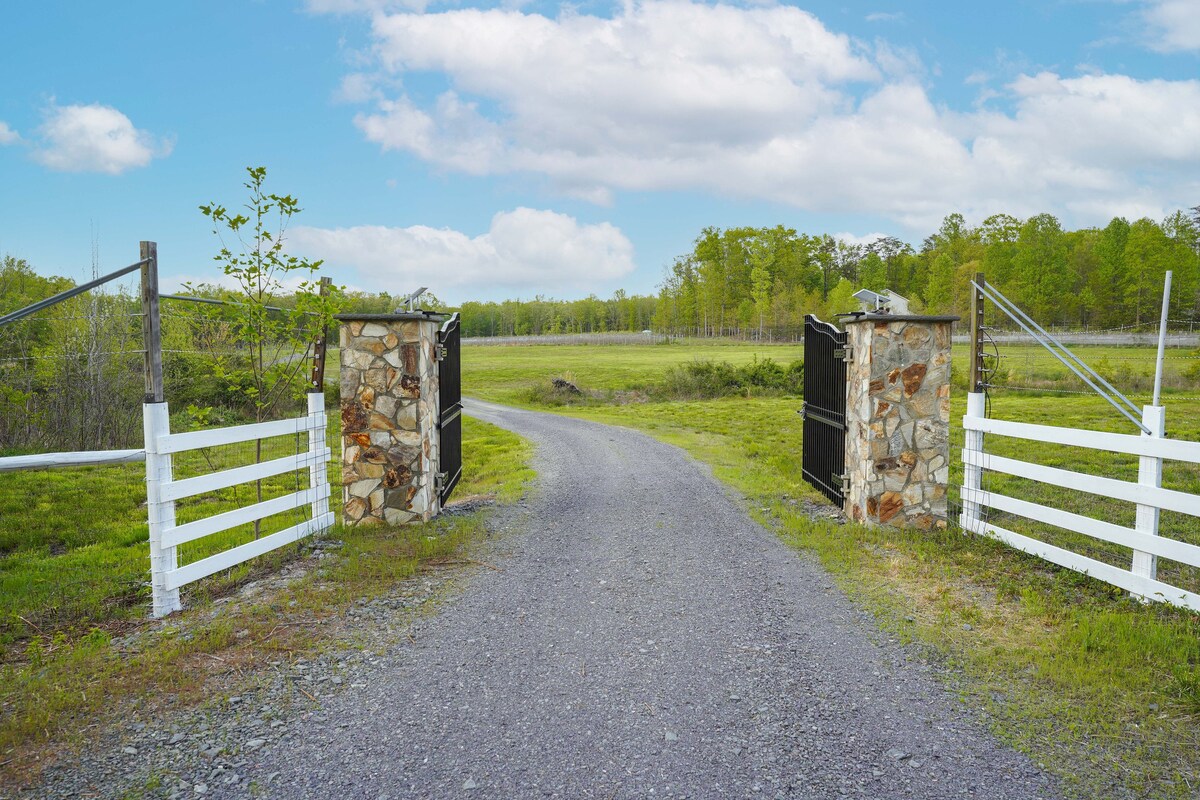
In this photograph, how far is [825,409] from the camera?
8805mm

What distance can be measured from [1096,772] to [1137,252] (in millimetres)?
59478

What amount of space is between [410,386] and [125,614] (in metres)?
3.09

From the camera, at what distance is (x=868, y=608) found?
204 inches

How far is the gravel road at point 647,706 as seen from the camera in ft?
10.1

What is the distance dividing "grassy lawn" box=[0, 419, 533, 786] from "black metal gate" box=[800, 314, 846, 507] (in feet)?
13.0

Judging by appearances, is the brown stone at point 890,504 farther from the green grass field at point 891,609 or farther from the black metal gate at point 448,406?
the black metal gate at point 448,406

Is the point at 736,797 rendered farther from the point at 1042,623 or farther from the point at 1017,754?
the point at 1042,623

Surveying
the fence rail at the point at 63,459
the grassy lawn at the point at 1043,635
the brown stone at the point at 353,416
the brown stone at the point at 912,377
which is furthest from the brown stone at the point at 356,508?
the brown stone at the point at 912,377

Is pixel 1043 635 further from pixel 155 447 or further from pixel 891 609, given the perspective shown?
pixel 155 447

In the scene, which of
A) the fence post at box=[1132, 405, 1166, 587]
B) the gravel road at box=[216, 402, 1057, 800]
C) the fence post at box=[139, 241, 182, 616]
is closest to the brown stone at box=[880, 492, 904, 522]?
the gravel road at box=[216, 402, 1057, 800]

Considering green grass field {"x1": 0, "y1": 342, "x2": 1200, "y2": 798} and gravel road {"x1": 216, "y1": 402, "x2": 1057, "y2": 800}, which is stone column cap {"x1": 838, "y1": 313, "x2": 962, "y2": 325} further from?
gravel road {"x1": 216, "y1": 402, "x2": 1057, "y2": 800}

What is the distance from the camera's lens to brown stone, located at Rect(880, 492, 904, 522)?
286 inches

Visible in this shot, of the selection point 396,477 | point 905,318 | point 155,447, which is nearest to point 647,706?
point 155,447

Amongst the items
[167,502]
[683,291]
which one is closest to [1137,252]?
[683,291]
